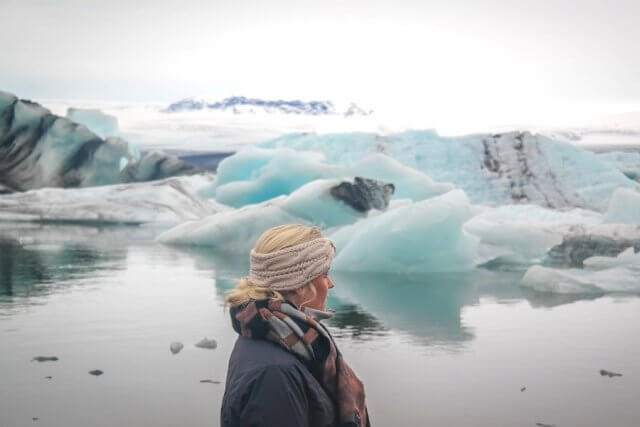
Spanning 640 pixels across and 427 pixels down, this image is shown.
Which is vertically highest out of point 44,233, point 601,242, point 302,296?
point 302,296

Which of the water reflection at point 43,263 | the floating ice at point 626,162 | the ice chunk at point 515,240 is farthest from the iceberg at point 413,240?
the floating ice at point 626,162

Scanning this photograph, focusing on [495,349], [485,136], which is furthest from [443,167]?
[495,349]

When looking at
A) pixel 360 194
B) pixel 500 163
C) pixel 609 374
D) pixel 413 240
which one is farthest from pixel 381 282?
pixel 500 163

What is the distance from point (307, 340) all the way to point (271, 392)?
0.45ft

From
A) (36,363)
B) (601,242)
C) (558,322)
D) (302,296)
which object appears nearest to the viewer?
(302,296)

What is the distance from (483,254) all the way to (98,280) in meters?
5.75

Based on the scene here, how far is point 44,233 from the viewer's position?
15688 millimetres

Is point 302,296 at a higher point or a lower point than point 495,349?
higher

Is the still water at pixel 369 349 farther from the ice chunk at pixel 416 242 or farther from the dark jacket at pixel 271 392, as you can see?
the dark jacket at pixel 271 392

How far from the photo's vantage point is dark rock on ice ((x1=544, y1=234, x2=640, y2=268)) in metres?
11.3

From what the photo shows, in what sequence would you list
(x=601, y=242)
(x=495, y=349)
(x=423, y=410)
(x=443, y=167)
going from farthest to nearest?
(x=443, y=167) → (x=601, y=242) → (x=495, y=349) → (x=423, y=410)

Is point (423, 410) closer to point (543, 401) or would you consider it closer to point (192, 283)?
point (543, 401)

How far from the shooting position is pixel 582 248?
12016 millimetres

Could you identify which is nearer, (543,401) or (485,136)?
(543,401)
